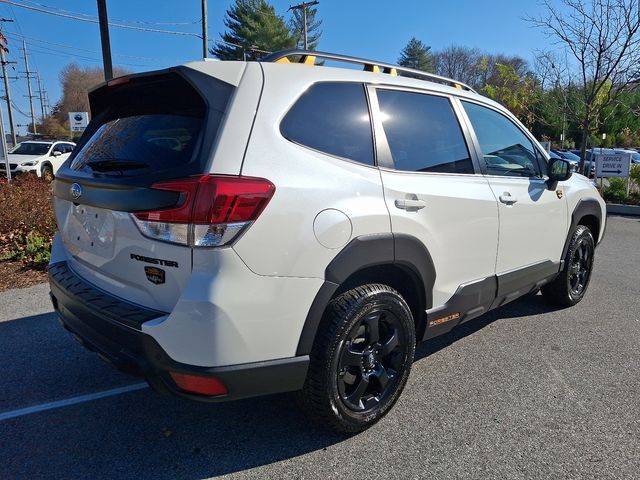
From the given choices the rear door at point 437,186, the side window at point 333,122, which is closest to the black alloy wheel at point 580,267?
the rear door at point 437,186

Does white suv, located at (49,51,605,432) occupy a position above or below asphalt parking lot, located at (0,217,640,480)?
above

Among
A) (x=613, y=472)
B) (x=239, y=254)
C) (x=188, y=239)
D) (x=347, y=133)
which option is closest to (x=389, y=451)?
(x=613, y=472)

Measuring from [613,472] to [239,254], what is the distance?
2070mm

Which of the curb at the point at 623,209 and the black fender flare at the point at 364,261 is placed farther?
the curb at the point at 623,209

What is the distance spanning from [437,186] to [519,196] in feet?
3.36

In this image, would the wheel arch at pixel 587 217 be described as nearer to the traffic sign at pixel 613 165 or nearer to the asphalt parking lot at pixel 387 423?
the asphalt parking lot at pixel 387 423

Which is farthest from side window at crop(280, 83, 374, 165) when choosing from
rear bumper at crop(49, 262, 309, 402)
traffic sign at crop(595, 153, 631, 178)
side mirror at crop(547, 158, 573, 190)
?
traffic sign at crop(595, 153, 631, 178)

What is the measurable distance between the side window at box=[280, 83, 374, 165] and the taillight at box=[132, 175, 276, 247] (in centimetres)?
39

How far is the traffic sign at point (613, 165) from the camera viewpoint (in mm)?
12562

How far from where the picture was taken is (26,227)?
668cm

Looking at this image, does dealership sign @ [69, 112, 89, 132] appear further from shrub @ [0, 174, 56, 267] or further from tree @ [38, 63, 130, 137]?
tree @ [38, 63, 130, 137]

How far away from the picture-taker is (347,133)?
2.52 metres

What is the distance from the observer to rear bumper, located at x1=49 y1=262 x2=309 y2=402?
6.77ft

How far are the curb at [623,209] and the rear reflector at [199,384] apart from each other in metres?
12.7
